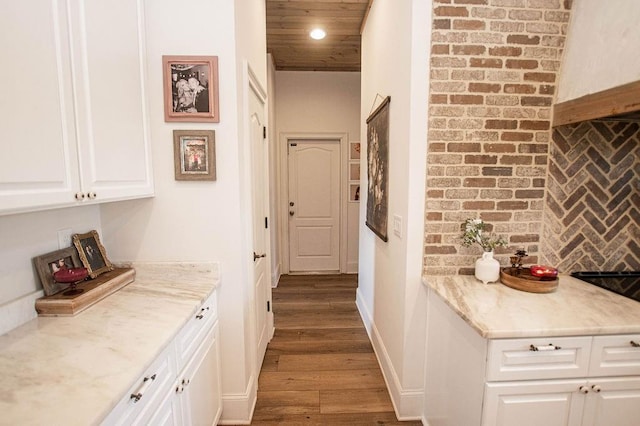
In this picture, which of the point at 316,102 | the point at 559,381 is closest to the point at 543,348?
the point at 559,381

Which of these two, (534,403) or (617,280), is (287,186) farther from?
(534,403)

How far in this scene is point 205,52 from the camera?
1598 mm

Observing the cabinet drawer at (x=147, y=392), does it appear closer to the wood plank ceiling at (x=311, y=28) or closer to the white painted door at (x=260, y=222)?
the white painted door at (x=260, y=222)

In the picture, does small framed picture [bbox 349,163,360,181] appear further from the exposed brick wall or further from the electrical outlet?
the electrical outlet

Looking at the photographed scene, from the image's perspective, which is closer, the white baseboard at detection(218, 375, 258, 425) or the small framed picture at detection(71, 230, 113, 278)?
the small framed picture at detection(71, 230, 113, 278)

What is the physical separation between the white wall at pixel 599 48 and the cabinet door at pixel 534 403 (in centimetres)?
134

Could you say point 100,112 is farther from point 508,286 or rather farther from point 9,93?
point 508,286

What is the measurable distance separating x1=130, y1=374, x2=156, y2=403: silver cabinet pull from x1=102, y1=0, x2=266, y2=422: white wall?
76 cm

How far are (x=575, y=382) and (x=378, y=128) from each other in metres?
1.89

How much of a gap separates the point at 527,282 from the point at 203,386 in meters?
1.70

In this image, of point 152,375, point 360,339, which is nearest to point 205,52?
point 152,375

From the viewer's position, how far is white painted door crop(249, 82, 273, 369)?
210cm

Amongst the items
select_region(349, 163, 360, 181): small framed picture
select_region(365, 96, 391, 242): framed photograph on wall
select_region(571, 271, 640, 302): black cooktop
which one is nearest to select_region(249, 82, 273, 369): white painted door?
select_region(365, 96, 391, 242): framed photograph on wall

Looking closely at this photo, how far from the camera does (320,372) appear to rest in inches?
91.1
